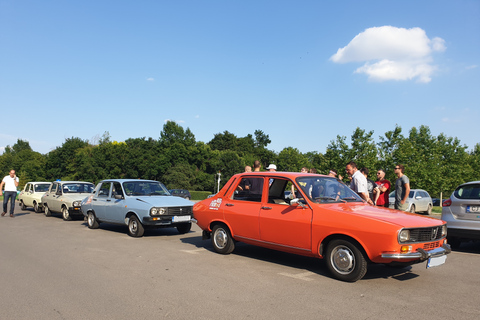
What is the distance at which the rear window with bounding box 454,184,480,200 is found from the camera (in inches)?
341

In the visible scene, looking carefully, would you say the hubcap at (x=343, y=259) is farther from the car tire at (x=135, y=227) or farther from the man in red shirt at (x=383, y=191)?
the car tire at (x=135, y=227)

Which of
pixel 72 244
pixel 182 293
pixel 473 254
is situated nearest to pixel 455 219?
pixel 473 254

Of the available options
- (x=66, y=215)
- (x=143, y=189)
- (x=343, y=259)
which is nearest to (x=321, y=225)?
(x=343, y=259)

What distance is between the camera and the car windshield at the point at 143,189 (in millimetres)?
11508

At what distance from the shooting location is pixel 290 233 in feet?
21.6

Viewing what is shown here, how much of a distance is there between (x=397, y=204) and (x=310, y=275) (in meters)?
4.51

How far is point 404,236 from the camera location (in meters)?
5.49

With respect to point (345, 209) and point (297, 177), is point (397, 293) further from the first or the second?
point (297, 177)

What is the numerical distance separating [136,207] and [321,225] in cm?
615

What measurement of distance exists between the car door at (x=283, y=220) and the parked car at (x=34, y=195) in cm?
1511

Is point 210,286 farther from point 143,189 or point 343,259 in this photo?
point 143,189

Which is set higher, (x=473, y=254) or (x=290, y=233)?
(x=290, y=233)

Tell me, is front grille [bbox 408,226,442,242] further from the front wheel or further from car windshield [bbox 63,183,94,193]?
car windshield [bbox 63,183,94,193]

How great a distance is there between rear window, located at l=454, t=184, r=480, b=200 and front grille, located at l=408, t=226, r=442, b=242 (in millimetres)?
3395
